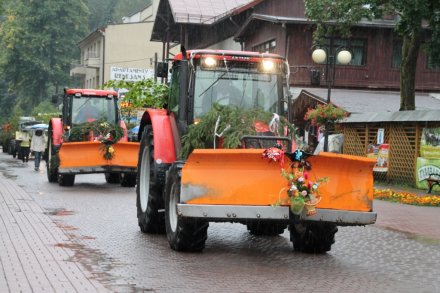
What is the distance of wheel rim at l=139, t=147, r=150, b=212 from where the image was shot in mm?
12414

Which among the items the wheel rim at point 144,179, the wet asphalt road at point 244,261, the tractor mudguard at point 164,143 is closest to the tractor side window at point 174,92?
the tractor mudguard at point 164,143

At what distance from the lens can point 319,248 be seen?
10531 mm

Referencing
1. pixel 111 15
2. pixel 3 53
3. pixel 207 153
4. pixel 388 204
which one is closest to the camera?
pixel 207 153

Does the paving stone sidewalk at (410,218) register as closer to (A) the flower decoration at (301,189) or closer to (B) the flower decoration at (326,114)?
(A) the flower decoration at (301,189)

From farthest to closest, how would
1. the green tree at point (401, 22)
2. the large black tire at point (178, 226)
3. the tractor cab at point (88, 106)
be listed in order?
the green tree at point (401, 22)
the tractor cab at point (88, 106)
the large black tire at point (178, 226)

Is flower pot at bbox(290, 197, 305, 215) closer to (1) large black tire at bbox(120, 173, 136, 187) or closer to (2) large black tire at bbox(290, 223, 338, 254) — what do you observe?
(2) large black tire at bbox(290, 223, 338, 254)

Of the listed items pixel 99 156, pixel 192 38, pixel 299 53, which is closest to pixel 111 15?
pixel 192 38

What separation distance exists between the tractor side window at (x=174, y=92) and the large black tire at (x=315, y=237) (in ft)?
7.86

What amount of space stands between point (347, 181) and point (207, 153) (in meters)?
1.77

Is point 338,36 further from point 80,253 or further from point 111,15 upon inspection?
point 111,15

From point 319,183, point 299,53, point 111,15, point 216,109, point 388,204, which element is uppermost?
point 111,15

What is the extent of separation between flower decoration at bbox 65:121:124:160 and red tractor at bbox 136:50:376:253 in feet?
31.1

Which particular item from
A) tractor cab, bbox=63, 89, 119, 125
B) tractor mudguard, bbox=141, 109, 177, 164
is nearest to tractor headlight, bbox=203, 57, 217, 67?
tractor mudguard, bbox=141, 109, 177, 164

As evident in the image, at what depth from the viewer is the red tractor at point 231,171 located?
9.40 m
